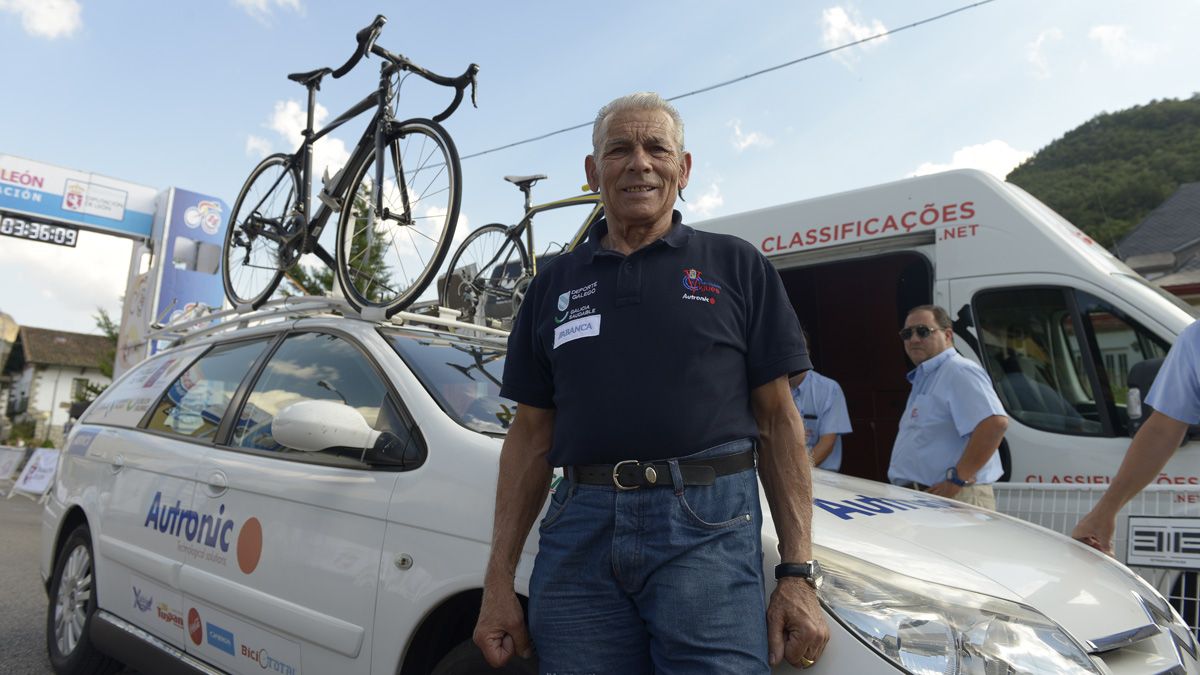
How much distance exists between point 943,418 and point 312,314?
9.76 feet

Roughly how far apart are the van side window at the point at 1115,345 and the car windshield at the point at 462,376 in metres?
3.36

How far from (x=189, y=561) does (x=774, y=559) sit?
2.23 metres

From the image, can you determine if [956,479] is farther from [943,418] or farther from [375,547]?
[375,547]

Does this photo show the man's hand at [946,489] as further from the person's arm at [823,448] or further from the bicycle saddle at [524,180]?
the bicycle saddle at [524,180]

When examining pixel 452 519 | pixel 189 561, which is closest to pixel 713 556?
pixel 452 519

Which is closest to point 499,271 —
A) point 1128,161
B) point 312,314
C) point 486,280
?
point 486,280

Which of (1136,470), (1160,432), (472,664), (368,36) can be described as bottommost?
(472,664)

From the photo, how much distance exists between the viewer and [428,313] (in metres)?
3.73

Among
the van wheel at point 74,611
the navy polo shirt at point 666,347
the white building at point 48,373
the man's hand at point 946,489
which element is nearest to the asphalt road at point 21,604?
the van wheel at point 74,611

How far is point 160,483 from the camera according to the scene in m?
3.21

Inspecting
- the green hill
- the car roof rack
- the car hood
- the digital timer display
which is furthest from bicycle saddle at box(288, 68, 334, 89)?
the green hill

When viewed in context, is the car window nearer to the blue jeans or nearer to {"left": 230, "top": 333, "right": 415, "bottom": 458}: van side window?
{"left": 230, "top": 333, "right": 415, "bottom": 458}: van side window

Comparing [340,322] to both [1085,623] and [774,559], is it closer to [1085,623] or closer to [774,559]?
[774,559]

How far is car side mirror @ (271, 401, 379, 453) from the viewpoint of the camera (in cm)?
222
